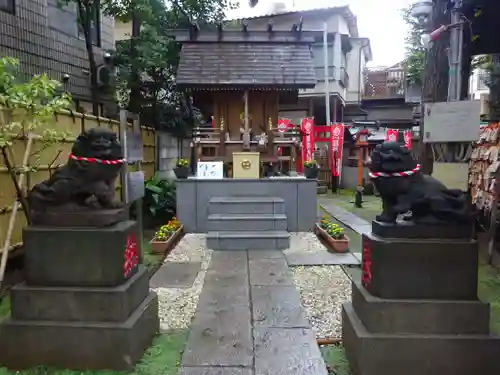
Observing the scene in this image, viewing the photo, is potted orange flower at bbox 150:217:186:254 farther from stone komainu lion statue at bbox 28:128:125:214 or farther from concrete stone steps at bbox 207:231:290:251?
stone komainu lion statue at bbox 28:128:125:214

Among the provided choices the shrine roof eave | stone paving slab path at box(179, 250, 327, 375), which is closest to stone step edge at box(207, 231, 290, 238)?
stone paving slab path at box(179, 250, 327, 375)

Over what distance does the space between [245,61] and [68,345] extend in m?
9.97

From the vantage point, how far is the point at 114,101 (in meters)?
13.0

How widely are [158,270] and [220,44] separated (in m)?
8.12

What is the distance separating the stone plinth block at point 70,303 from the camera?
343cm

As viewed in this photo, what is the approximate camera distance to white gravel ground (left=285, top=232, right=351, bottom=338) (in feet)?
14.5

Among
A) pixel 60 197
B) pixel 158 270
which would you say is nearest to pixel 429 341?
pixel 60 197

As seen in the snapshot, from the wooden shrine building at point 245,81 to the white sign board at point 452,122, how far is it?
615cm

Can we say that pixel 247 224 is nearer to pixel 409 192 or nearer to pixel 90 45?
pixel 409 192

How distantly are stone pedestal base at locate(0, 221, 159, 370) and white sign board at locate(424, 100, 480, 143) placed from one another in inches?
167

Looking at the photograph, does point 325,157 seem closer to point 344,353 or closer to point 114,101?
point 114,101

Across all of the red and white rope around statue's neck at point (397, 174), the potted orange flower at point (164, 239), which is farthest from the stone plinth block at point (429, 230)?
the potted orange flower at point (164, 239)

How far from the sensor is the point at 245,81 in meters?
11.5

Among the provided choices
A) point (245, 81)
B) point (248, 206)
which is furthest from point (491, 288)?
point (245, 81)
